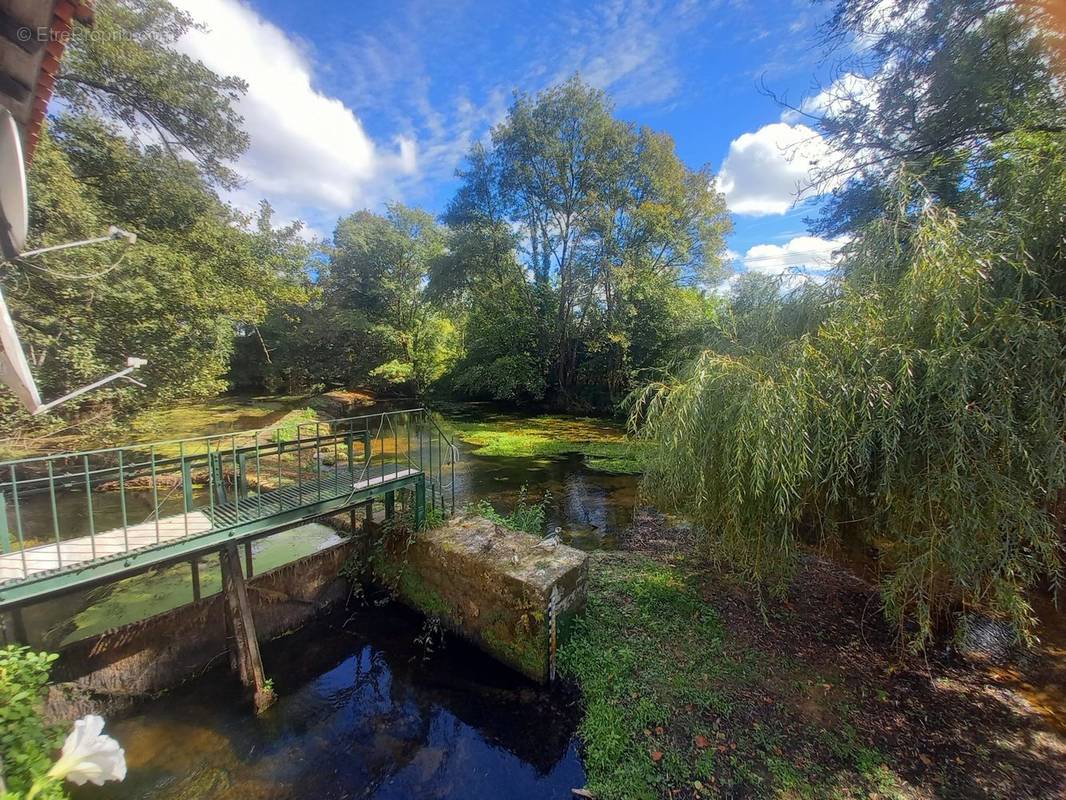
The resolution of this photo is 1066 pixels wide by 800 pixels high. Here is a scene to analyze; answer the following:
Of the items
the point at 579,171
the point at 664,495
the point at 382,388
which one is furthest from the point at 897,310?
the point at 382,388

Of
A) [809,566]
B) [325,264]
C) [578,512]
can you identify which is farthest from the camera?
[325,264]

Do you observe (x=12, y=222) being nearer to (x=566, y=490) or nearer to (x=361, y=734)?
(x=361, y=734)

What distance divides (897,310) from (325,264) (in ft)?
87.8

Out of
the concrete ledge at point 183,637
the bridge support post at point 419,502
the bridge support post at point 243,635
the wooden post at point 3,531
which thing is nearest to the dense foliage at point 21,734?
the wooden post at point 3,531

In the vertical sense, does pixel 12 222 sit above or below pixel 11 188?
below

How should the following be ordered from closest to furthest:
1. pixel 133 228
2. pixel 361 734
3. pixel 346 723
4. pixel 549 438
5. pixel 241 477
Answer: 1. pixel 361 734
2. pixel 346 723
3. pixel 241 477
4. pixel 133 228
5. pixel 549 438

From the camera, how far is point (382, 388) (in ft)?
83.1

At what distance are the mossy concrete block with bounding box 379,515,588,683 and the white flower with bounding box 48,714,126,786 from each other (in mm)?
2832

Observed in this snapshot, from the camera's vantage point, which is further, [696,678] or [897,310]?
[696,678]

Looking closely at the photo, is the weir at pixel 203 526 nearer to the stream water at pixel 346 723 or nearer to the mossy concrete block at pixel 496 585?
the stream water at pixel 346 723

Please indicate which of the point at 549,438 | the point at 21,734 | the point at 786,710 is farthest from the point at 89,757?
the point at 549,438

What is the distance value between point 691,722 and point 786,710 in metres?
0.81

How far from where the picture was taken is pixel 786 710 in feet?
11.2

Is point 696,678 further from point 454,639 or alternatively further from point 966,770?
point 454,639
